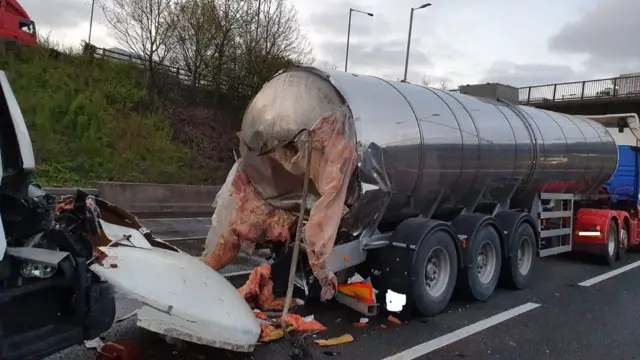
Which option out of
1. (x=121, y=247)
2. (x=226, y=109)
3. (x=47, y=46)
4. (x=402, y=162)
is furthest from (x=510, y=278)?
(x=47, y=46)

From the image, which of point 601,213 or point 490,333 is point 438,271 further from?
point 601,213

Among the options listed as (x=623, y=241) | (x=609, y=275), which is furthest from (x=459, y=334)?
(x=623, y=241)

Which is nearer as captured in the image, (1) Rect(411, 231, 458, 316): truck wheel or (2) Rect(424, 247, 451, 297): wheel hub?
(1) Rect(411, 231, 458, 316): truck wheel

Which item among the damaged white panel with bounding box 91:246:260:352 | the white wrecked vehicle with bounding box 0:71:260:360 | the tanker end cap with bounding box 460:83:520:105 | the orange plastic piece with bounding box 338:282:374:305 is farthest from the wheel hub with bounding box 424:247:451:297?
the tanker end cap with bounding box 460:83:520:105

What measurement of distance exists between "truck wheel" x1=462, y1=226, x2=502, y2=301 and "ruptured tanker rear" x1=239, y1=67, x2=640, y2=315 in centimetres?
2

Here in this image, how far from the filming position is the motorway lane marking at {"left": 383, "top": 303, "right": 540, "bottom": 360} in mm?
5152

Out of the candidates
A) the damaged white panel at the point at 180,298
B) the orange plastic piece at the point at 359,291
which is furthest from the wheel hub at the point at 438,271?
the damaged white panel at the point at 180,298

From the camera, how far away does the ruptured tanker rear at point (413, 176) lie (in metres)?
5.84

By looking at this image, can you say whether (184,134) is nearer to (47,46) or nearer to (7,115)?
(47,46)

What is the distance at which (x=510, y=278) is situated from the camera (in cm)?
784

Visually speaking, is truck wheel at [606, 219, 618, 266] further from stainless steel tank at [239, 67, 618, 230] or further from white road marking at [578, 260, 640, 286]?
stainless steel tank at [239, 67, 618, 230]

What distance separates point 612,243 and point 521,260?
3.57 meters

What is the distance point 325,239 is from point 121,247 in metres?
1.89

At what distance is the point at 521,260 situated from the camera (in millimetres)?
8305
